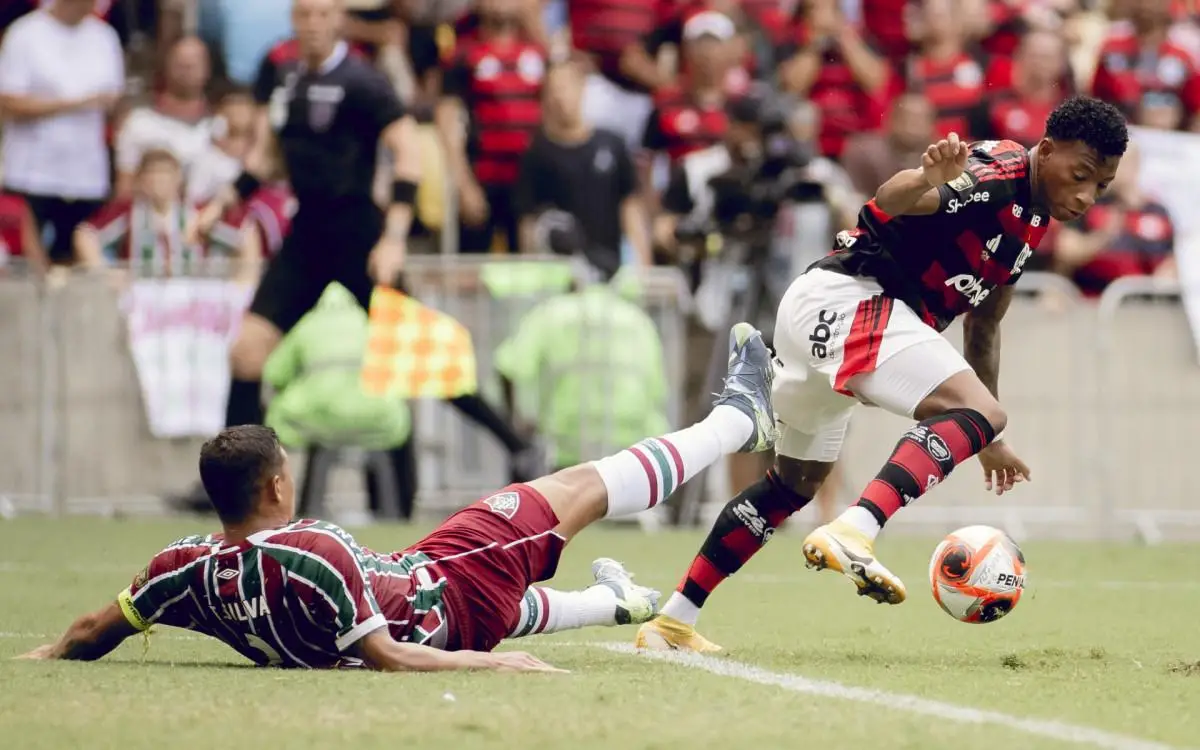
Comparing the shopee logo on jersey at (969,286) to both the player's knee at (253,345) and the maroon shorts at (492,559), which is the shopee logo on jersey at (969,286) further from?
the player's knee at (253,345)

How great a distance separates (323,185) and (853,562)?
6.81 meters

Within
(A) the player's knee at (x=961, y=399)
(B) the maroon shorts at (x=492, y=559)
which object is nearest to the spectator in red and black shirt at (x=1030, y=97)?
(A) the player's knee at (x=961, y=399)

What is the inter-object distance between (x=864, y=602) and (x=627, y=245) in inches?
219

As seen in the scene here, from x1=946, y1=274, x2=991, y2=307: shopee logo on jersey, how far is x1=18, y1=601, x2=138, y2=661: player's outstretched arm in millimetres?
3056

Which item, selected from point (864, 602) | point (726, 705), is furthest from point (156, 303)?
point (726, 705)

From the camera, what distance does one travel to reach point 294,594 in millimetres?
5699

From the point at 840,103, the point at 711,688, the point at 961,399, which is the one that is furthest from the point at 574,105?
the point at 711,688

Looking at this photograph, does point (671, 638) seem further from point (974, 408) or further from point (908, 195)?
point (908, 195)

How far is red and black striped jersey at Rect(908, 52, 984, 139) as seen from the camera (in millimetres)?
14047

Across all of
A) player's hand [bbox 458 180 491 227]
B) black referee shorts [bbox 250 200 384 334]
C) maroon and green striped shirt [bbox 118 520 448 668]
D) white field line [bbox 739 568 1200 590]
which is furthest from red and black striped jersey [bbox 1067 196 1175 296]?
maroon and green striped shirt [bbox 118 520 448 668]

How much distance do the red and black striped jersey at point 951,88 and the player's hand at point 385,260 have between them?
13.5ft

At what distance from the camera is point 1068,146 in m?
6.76

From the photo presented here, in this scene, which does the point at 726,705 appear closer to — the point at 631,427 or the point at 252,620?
the point at 252,620

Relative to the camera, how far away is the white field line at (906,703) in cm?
471
